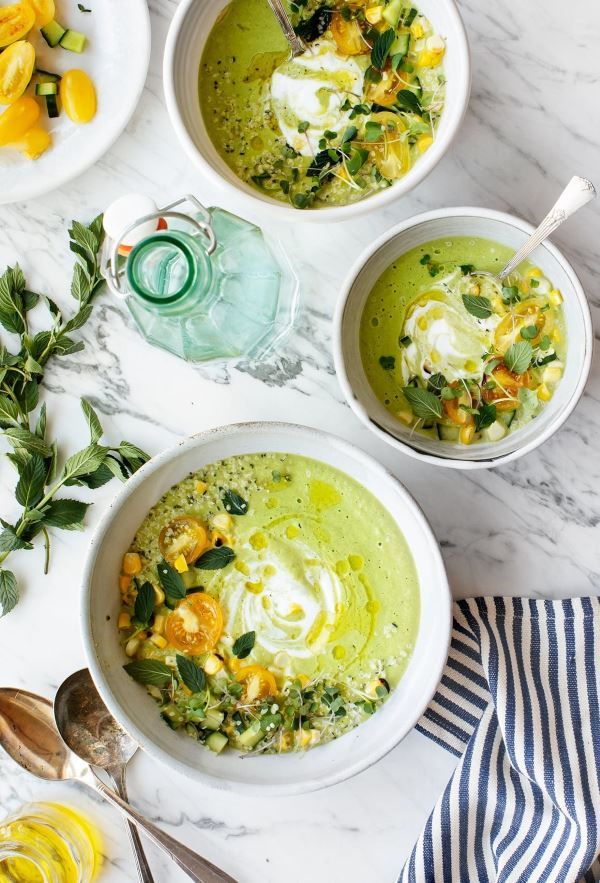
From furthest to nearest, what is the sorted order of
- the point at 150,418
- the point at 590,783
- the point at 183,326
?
the point at 150,418 → the point at 590,783 → the point at 183,326

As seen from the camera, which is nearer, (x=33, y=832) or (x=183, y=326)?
(x=183, y=326)

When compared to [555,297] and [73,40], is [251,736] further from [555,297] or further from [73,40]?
[73,40]

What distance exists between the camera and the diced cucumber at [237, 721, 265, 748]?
175cm

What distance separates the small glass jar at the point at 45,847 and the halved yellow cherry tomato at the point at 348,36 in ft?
6.01

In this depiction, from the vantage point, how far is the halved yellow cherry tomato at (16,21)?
72.4 inches

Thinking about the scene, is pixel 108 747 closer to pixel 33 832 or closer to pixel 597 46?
pixel 33 832

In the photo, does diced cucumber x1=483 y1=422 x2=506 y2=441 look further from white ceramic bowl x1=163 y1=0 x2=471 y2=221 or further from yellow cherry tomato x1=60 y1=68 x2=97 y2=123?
yellow cherry tomato x1=60 y1=68 x2=97 y2=123

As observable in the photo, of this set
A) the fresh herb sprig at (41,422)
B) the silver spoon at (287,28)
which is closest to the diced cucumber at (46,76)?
the fresh herb sprig at (41,422)

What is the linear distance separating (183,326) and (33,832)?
1244 millimetres

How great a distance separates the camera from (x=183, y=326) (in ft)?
5.48

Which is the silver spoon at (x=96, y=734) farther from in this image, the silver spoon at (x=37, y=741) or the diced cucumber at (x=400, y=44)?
the diced cucumber at (x=400, y=44)

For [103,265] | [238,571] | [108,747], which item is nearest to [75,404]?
[103,265]

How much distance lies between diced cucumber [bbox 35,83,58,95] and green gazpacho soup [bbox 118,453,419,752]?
3.02ft

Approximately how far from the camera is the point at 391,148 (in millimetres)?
1687
